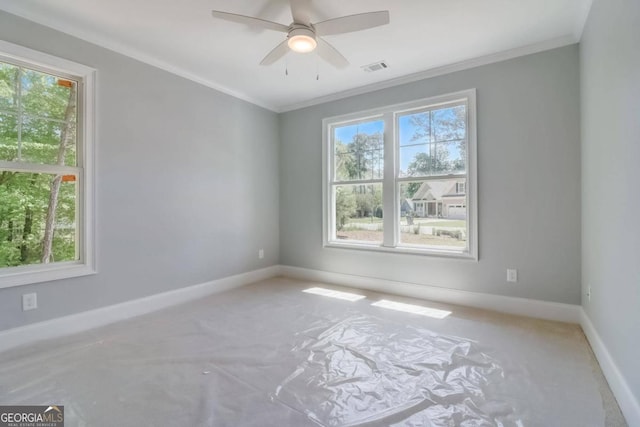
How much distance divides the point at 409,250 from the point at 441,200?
0.72m

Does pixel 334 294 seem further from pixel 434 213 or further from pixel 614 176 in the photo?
pixel 614 176

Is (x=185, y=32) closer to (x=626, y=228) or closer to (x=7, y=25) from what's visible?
(x=7, y=25)

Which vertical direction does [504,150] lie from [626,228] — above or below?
above

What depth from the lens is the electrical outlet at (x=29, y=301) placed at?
2367mm

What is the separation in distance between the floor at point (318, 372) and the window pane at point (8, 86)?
1.92 meters

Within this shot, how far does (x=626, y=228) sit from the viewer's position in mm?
1594

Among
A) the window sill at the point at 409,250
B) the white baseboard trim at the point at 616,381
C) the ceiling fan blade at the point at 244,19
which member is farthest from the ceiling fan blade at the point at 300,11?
the white baseboard trim at the point at 616,381

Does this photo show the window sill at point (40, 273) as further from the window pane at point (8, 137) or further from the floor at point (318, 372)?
the window pane at point (8, 137)

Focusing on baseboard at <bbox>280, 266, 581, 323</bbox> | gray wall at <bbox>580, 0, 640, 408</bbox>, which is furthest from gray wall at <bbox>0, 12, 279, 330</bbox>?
gray wall at <bbox>580, 0, 640, 408</bbox>

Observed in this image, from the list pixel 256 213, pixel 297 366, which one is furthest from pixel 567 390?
pixel 256 213

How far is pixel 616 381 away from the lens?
1.70 metres

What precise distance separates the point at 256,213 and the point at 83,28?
272 centimetres

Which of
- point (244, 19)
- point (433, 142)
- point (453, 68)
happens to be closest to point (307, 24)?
point (244, 19)

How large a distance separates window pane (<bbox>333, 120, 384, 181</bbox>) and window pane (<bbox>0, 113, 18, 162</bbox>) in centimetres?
335
